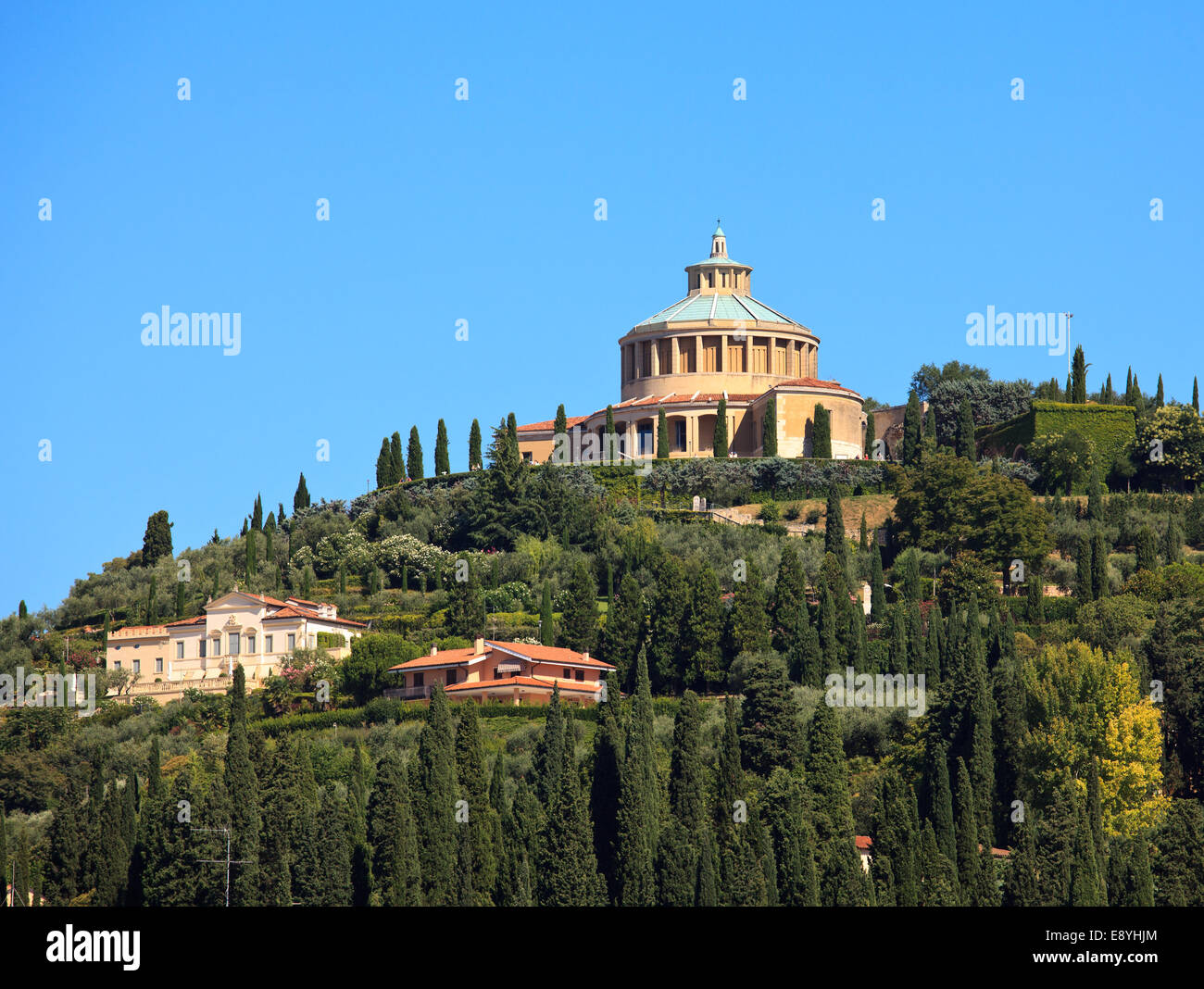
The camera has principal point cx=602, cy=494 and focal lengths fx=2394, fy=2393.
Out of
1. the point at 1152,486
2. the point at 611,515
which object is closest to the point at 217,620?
the point at 611,515

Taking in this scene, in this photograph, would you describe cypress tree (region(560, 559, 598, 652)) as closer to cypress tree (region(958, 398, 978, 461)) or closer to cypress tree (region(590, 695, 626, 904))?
cypress tree (region(590, 695, 626, 904))

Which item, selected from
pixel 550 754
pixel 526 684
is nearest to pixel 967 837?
pixel 550 754

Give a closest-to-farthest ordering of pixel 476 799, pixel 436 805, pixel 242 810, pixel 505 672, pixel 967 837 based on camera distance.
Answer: pixel 436 805
pixel 967 837
pixel 242 810
pixel 476 799
pixel 505 672

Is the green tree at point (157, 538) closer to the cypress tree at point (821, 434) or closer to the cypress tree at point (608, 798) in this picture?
the cypress tree at point (821, 434)

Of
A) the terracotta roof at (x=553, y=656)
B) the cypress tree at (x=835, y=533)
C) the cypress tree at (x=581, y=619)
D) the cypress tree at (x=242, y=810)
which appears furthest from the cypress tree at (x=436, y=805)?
the cypress tree at (x=835, y=533)

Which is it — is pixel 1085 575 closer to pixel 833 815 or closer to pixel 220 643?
pixel 833 815
